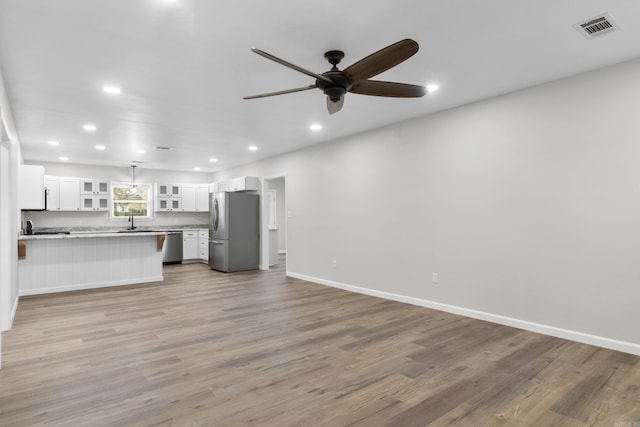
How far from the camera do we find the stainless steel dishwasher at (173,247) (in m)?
9.02

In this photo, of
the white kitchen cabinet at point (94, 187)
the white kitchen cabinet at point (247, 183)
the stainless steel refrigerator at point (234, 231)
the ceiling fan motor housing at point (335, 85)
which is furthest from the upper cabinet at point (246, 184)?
the ceiling fan motor housing at point (335, 85)

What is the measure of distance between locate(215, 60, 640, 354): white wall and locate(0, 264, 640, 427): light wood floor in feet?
1.24

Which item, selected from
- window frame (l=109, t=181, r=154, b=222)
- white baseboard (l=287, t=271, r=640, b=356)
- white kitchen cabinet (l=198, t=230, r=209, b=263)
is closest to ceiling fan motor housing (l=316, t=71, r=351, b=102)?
white baseboard (l=287, t=271, r=640, b=356)

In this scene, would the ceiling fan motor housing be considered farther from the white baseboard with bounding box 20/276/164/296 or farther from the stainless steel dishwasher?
the stainless steel dishwasher

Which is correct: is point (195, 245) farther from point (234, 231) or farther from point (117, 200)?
point (234, 231)

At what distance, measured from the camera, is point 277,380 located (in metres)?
2.58

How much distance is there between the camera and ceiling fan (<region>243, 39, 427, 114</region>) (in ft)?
6.96

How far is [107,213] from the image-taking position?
29.2 ft

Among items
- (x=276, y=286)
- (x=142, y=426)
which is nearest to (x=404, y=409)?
(x=142, y=426)

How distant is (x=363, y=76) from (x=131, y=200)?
340 inches

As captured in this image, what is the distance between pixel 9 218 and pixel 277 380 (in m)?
3.38

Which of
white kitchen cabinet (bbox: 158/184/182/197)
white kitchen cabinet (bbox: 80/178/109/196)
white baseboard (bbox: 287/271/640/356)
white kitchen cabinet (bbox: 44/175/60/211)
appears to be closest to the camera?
white baseboard (bbox: 287/271/640/356)

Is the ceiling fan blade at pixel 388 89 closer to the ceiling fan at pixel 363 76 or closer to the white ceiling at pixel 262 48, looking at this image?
the ceiling fan at pixel 363 76

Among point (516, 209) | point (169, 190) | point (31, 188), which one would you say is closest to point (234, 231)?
point (169, 190)
